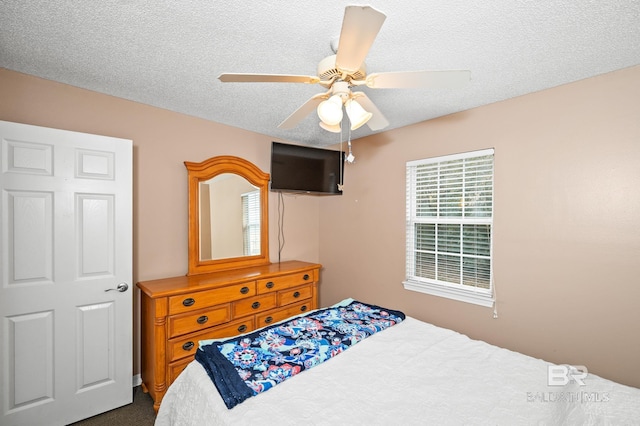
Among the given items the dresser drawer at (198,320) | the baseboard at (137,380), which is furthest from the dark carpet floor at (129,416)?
the dresser drawer at (198,320)

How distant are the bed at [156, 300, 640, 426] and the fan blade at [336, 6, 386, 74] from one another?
4.90 feet

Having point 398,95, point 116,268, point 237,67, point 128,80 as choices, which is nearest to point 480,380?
point 398,95

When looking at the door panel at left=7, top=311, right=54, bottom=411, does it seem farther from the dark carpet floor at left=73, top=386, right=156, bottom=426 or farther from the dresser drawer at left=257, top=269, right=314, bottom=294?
the dresser drawer at left=257, top=269, right=314, bottom=294

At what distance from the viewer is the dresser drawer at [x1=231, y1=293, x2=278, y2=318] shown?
8.36 feet

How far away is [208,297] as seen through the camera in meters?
2.35

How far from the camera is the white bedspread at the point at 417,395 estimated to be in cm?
116

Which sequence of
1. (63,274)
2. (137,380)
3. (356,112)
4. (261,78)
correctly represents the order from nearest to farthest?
(261,78), (356,112), (63,274), (137,380)

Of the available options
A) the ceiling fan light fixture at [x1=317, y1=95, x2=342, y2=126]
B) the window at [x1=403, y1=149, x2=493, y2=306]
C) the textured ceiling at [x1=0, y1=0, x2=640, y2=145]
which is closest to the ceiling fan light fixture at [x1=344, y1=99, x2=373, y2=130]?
the ceiling fan light fixture at [x1=317, y1=95, x2=342, y2=126]

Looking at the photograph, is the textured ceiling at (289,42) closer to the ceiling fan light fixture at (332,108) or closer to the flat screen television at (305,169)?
the ceiling fan light fixture at (332,108)

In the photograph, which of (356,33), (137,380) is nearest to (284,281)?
(137,380)

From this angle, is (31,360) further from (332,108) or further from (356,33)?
(356,33)

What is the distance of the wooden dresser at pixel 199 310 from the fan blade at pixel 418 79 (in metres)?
2.00

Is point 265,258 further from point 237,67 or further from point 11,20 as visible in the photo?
point 11,20

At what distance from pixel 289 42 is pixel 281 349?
5.89ft
